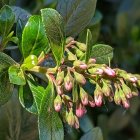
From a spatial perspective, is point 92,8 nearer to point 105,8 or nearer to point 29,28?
point 29,28

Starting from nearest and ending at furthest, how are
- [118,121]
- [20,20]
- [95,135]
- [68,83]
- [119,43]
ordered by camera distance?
[68,83]
[20,20]
[95,135]
[119,43]
[118,121]

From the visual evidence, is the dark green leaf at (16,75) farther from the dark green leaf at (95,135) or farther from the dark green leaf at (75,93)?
the dark green leaf at (95,135)

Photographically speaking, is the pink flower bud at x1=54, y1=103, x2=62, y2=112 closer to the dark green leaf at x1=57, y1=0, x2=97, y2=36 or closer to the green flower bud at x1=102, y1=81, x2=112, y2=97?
the green flower bud at x1=102, y1=81, x2=112, y2=97

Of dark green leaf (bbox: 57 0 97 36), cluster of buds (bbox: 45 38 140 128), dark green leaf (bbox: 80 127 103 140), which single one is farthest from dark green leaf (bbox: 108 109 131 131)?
cluster of buds (bbox: 45 38 140 128)

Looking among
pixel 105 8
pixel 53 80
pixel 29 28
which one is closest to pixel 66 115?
pixel 53 80

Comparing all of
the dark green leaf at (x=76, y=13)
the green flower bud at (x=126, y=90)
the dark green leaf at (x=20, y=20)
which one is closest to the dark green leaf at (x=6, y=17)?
the dark green leaf at (x=20, y=20)

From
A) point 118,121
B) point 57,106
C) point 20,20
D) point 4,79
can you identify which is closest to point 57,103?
point 57,106

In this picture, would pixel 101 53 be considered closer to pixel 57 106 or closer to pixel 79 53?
pixel 79 53
